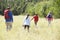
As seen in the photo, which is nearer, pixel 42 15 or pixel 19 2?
pixel 42 15

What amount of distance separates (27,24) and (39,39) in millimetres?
3644

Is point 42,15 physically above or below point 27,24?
below

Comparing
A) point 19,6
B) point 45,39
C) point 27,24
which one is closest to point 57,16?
point 19,6

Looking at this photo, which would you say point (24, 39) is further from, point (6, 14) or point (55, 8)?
point (55, 8)

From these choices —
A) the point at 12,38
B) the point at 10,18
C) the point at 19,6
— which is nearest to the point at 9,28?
the point at 10,18

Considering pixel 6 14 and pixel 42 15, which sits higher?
pixel 6 14

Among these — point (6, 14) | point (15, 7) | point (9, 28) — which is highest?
point (6, 14)

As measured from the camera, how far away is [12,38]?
1263cm

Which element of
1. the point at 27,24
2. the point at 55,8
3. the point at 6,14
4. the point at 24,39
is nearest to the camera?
the point at 24,39

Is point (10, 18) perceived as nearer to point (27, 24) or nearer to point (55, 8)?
point (27, 24)

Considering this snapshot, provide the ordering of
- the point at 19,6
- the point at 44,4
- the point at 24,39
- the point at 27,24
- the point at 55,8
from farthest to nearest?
the point at 19,6 < the point at 44,4 < the point at 55,8 < the point at 27,24 < the point at 24,39

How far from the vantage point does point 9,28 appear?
15.7 metres

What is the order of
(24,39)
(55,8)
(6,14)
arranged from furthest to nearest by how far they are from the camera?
(55,8) → (6,14) → (24,39)

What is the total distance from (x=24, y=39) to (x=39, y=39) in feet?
2.90
